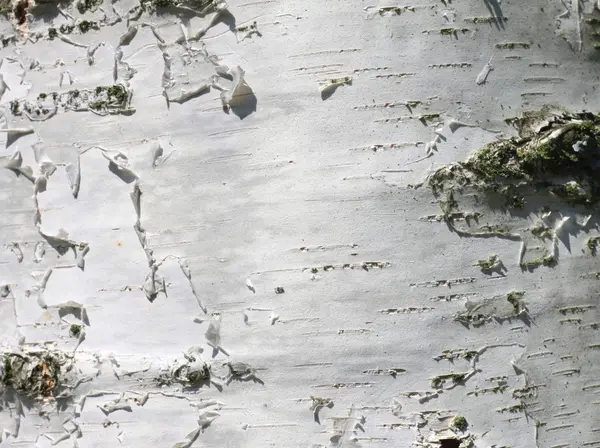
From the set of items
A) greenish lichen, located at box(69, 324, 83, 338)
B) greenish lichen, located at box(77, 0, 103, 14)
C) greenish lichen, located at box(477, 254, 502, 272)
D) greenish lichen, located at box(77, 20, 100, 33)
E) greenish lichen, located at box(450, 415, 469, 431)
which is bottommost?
greenish lichen, located at box(450, 415, 469, 431)

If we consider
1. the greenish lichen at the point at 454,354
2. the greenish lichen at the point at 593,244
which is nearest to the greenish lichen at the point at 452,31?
the greenish lichen at the point at 593,244

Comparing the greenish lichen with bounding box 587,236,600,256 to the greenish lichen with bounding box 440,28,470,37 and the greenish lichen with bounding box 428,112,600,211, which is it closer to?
the greenish lichen with bounding box 428,112,600,211

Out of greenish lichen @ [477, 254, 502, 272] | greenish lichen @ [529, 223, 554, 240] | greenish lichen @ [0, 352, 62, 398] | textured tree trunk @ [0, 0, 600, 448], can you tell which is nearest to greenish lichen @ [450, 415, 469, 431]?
textured tree trunk @ [0, 0, 600, 448]

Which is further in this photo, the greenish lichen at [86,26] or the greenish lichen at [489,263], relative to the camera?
Answer: the greenish lichen at [86,26]

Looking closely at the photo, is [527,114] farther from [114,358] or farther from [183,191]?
[114,358]

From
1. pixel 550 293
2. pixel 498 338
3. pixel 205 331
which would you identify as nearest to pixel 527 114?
pixel 550 293

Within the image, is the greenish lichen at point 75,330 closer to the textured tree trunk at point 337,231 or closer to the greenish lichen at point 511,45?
the textured tree trunk at point 337,231

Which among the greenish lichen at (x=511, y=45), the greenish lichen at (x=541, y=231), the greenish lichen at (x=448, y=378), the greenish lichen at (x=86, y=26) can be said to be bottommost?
the greenish lichen at (x=448, y=378)

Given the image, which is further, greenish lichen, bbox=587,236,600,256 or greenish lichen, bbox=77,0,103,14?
greenish lichen, bbox=77,0,103,14
